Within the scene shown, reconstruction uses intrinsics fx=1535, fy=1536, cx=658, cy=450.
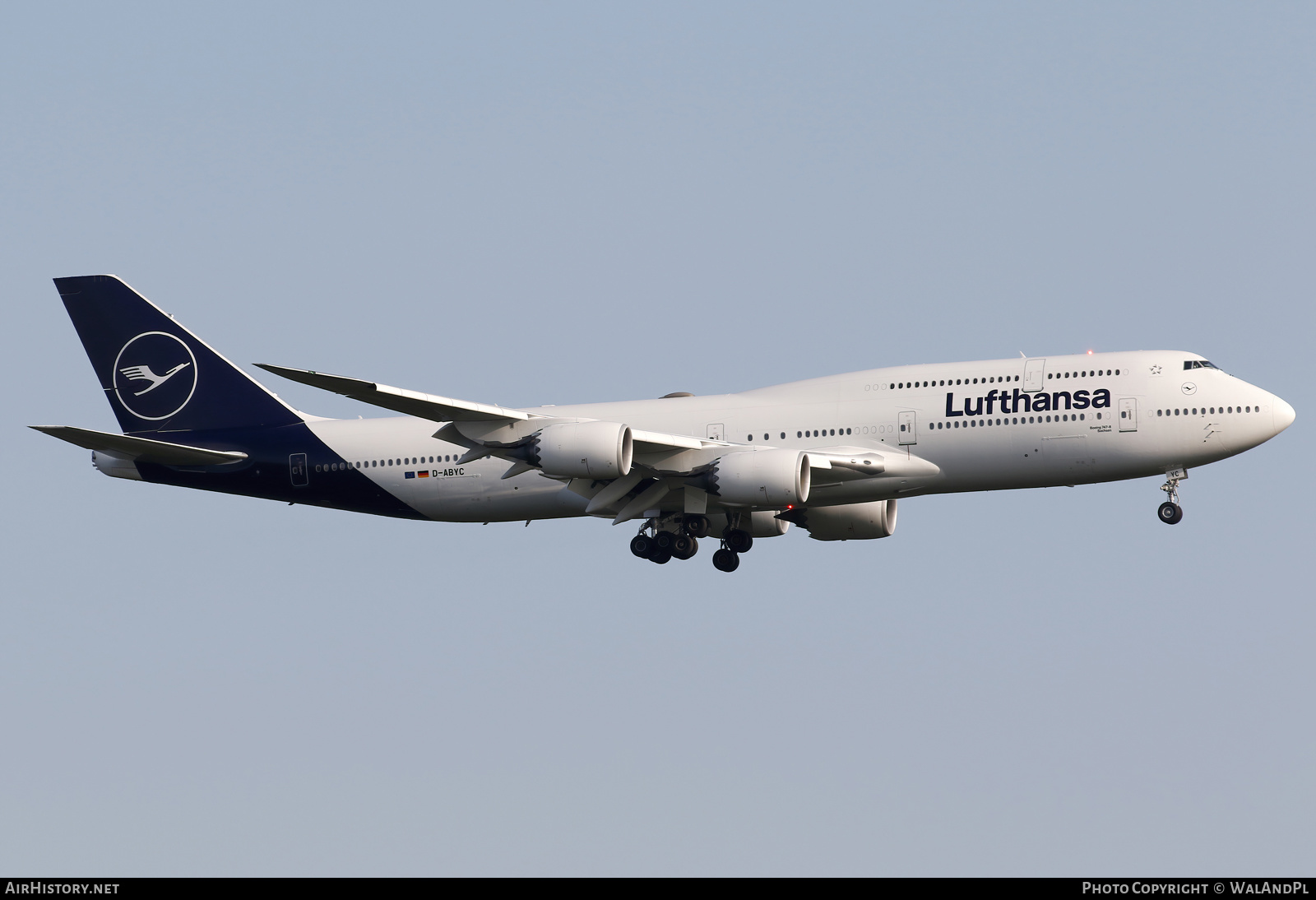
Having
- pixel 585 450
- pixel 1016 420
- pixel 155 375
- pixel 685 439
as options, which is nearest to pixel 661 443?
pixel 685 439

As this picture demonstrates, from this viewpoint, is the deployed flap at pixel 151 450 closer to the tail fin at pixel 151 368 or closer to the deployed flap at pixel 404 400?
the tail fin at pixel 151 368

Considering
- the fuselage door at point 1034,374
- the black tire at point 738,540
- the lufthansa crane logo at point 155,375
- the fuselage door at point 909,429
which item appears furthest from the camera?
the lufthansa crane logo at point 155,375

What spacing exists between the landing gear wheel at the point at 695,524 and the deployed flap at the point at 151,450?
13.9 meters

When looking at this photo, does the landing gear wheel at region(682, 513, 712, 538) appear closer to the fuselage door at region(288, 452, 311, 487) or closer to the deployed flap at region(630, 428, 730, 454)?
the deployed flap at region(630, 428, 730, 454)

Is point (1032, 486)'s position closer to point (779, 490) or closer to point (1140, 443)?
point (1140, 443)

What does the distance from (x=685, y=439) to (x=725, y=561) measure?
5.90m

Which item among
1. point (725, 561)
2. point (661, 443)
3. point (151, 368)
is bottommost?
point (725, 561)

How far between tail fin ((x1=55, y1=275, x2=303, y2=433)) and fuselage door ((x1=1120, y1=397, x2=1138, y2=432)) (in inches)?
968

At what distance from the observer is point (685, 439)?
4175 cm

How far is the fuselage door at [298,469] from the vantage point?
46.5 meters

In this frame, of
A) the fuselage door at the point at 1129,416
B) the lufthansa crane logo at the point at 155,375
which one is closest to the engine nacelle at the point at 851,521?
the fuselage door at the point at 1129,416

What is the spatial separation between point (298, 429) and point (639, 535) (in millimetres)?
11138

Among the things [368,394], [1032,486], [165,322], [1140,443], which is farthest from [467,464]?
[1140,443]

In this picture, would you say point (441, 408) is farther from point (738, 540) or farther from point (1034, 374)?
point (1034, 374)
